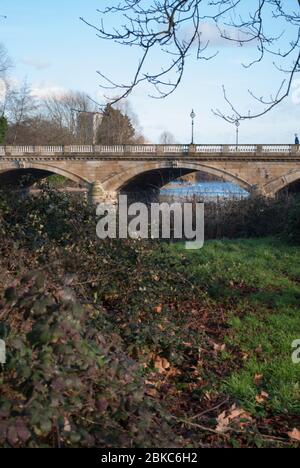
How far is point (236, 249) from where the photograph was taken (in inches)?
363

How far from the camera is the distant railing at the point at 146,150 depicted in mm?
28891

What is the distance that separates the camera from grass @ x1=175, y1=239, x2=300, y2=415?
3.77m

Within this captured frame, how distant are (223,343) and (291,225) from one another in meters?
6.06

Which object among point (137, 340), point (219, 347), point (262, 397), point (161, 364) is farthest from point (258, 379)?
point (137, 340)

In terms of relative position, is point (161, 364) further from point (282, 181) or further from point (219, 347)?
point (282, 181)

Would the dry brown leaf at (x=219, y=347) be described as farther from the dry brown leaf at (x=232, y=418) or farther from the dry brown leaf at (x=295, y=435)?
the dry brown leaf at (x=295, y=435)

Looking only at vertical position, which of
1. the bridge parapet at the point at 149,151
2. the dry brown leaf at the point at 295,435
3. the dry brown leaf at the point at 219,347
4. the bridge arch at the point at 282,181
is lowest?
the dry brown leaf at the point at 295,435

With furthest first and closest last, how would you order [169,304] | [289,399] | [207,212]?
[207,212]
[169,304]
[289,399]

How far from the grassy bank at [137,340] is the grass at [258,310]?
0.05 ft

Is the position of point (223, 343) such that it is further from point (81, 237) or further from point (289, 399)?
point (81, 237)

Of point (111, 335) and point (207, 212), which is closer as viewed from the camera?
point (111, 335)

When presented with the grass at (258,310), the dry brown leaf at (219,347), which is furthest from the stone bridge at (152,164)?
the dry brown leaf at (219,347)

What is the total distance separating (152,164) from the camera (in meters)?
31.5
